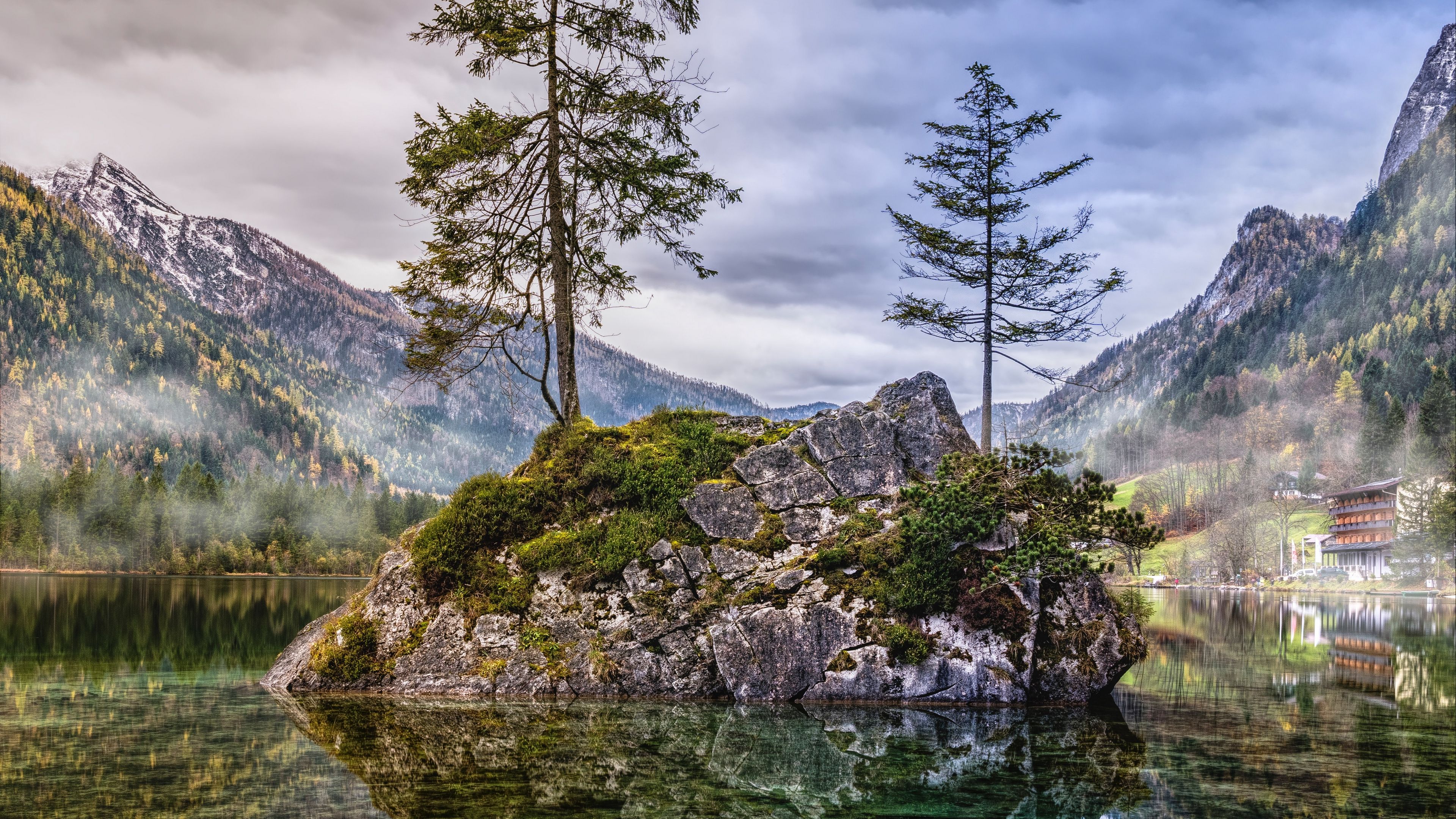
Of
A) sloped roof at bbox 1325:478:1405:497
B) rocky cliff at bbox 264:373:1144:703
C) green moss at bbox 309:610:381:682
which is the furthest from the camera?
sloped roof at bbox 1325:478:1405:497

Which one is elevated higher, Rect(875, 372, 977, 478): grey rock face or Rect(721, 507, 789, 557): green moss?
Rect(875, 372, 977, 478): grey rock face

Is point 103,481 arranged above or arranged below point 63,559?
above

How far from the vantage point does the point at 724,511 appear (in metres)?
20.1

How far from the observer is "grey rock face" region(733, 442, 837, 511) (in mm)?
20469

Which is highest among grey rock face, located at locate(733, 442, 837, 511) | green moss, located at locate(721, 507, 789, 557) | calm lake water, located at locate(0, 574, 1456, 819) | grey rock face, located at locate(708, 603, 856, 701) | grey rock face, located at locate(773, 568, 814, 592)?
grey rock face, located at locate(733, 442, 837, 511)

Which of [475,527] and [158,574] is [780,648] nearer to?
[475,527]

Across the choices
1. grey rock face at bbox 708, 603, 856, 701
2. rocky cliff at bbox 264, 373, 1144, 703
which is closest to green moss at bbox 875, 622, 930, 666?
rocky cliff at bbox 264, 373, 1144, 703

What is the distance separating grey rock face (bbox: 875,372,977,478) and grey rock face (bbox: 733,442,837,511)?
8.50 feet

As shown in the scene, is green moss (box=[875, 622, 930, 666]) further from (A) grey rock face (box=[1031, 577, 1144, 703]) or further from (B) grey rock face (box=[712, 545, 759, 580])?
(B) grey rock face (box=[712, 545, 759, 580])

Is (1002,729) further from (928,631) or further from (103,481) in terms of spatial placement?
(103,481)

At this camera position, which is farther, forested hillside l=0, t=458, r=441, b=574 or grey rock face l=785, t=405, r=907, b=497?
forested hillside l=0, t=458, r=441, b=574

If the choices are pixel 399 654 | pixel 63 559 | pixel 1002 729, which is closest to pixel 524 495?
pixel 399 654

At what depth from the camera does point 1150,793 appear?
10750 mm

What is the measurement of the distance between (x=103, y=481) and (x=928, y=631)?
446ft
